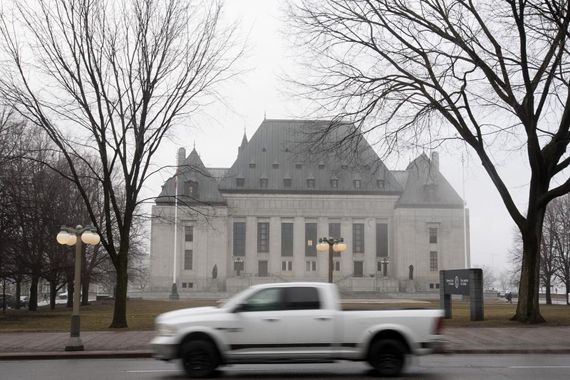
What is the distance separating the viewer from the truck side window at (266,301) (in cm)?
1253

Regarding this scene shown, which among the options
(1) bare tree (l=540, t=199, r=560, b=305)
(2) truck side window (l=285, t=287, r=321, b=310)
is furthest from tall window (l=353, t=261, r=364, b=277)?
(2) truck side window (l=285, t=287, r=321, b=310)

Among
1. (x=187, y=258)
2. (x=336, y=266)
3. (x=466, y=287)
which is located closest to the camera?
(x=466, y=287)

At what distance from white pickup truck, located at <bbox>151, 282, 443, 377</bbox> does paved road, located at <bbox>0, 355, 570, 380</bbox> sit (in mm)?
448

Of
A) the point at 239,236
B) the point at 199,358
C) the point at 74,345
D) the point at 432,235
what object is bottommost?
the point at 74,345

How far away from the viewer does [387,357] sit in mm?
12297

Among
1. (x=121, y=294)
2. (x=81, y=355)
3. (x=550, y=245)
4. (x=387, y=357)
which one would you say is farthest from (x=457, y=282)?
(x=550, y=245)

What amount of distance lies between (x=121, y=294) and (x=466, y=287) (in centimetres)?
1460

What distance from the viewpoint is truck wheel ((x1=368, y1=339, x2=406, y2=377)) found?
12.3 meters

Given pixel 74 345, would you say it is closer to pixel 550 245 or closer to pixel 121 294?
pixel 121 294

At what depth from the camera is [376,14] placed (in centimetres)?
2561

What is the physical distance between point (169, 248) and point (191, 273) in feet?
17.1

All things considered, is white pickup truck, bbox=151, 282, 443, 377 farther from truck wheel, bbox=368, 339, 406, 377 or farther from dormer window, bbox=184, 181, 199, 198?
dormer window, bbox=184, 181, 199, 198

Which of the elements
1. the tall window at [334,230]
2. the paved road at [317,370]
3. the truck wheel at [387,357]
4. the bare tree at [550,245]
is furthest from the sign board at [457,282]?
the tall window at [334,230]

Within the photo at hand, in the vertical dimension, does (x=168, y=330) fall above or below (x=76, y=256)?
below
